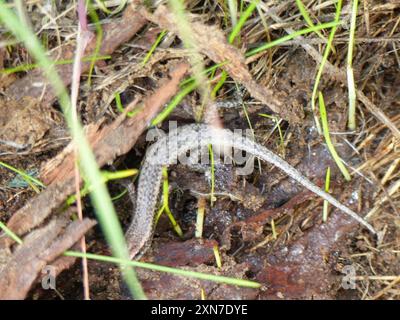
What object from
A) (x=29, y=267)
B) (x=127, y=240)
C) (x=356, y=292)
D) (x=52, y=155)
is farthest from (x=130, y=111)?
(x=356, y=292)

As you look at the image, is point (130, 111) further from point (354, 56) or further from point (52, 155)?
point (354, 56)

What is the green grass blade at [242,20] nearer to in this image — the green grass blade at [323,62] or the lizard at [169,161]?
the green grass blade at [323,62]

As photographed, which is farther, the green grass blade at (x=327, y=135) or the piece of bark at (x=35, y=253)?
the green grass blade at (x=327, y=135)

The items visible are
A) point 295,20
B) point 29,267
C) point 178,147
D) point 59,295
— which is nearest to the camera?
point 29,267

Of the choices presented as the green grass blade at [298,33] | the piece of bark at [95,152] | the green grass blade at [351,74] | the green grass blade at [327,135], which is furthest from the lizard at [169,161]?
the green grass blade at [298,33]

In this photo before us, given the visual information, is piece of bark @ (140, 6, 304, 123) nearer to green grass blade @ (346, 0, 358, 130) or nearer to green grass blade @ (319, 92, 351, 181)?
green grass blade @ (319, 92, 351, 181)
